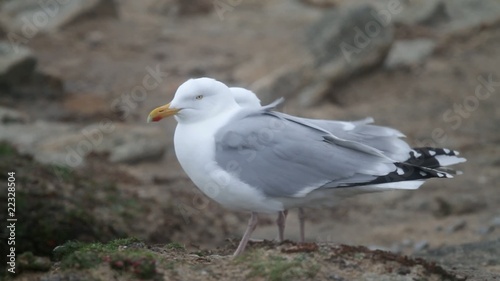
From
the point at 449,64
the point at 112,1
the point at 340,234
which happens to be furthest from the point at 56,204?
the point at 112,1

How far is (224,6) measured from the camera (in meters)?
21.1

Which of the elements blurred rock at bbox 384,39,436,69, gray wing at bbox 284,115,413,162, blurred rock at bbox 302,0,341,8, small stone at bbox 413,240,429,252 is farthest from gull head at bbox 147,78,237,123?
blurred rock at bbox 302,0,341,8

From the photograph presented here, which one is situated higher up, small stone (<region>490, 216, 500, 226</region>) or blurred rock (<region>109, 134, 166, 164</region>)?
small stone (<region>490, 216, 500, 226</region>)

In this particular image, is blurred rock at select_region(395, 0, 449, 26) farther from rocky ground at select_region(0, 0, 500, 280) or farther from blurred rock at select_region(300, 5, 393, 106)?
blurred rock at select_region(300, 5, 393, 106)

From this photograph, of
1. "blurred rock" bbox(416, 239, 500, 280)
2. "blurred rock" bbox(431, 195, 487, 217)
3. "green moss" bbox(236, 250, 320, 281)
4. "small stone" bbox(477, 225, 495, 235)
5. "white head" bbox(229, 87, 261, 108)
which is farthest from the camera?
"blurred rock" bbox(431, 195, 487, 217)

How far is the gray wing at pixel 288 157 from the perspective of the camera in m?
6.11

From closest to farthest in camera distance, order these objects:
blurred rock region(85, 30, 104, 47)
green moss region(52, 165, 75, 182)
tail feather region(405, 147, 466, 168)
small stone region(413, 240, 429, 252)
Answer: tail feather region(405, 147, 466, 168) → small stone region(413, 240, 429, 252) → green moss region(52, 165, 75, 182) → blurred rock region(85, 30, 104, 47)

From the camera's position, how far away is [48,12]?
1988 cm

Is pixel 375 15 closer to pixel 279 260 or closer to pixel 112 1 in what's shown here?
pixel 112 1

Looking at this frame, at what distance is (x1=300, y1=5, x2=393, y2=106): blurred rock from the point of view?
1522 centimetres

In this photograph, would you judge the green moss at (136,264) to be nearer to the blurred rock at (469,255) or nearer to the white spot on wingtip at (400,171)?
the white spot on wingtip at (400,171)

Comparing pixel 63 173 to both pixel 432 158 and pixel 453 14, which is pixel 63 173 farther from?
pixel 453 14

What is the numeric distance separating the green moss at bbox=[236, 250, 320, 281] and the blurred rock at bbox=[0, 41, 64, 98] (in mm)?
10908

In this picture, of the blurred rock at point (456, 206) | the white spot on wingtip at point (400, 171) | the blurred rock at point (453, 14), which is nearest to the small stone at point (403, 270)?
the white spot on wingtip at point (400, 171)
